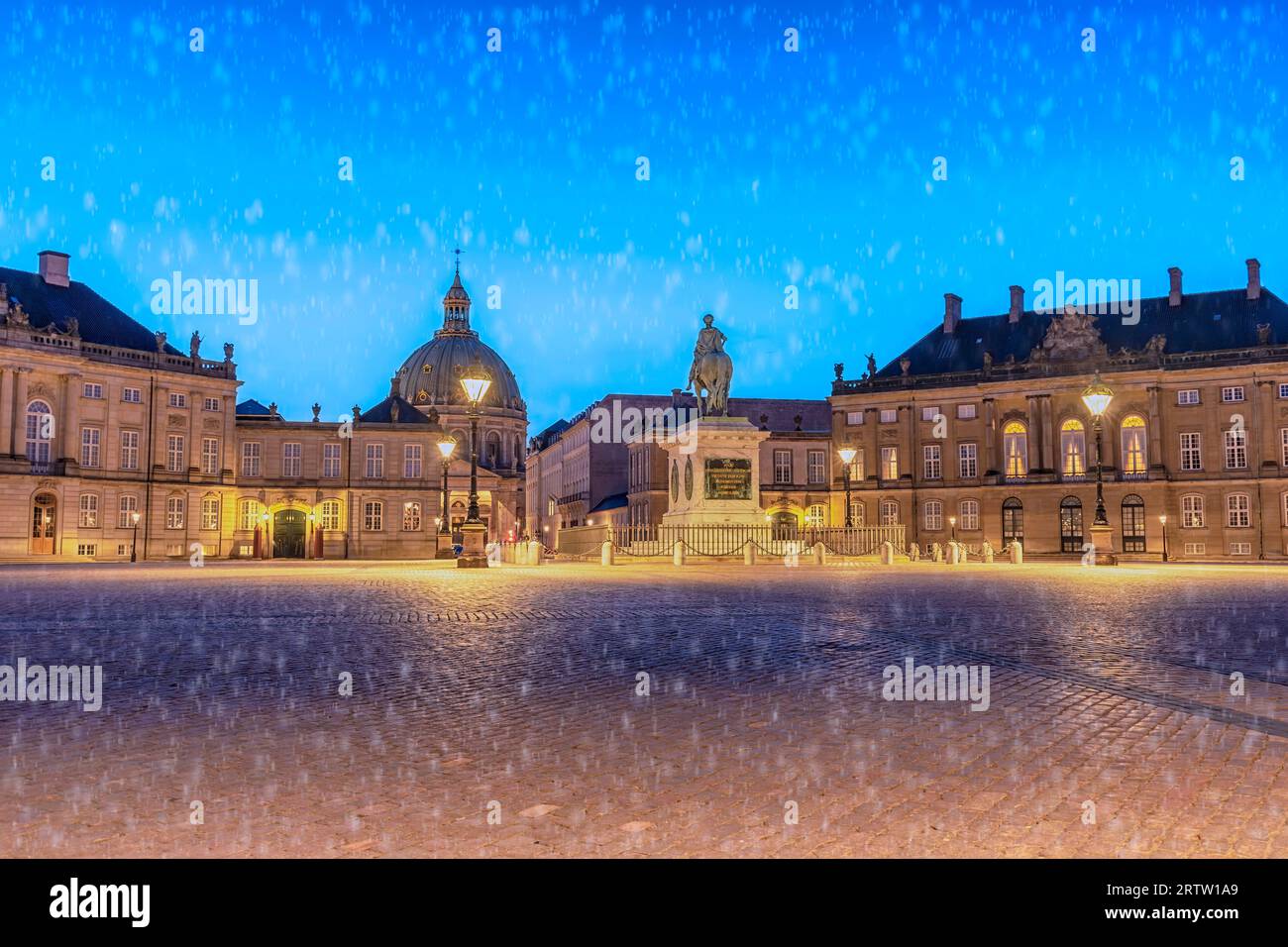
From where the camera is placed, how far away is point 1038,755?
5641 millimetres

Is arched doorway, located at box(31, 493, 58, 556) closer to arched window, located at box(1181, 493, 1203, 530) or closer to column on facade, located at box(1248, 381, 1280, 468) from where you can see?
arched window, located at box(1181, 493, 1203, 530)

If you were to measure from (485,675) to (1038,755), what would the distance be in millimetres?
4575

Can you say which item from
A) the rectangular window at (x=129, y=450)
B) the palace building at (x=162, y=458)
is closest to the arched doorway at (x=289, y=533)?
the palace building at (x=162, y=458)

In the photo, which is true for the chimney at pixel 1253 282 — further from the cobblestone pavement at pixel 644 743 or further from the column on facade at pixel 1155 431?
the cobblestone pavement at pixel 644 743

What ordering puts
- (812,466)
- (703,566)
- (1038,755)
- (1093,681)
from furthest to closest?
(812,466), (703,566), (1093,681), (1038,755)

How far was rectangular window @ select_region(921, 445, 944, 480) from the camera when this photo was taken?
232 feet

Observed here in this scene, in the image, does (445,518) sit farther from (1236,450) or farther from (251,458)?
(1236,450)

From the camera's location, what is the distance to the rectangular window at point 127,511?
6003 cm

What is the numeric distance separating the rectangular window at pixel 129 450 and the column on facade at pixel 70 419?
2690 mm

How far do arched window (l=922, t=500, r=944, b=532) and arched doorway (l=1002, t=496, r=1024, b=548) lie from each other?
413 centimetres

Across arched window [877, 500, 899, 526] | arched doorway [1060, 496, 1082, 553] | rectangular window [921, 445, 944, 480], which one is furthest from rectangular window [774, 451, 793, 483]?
arched doorway [1060, 496, 1082, 553]
